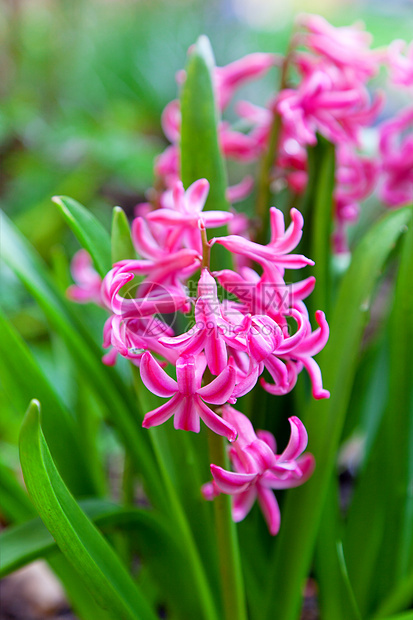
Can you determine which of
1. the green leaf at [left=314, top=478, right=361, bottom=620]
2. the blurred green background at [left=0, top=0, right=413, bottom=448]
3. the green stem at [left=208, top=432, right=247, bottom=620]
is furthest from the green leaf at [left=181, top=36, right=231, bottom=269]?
the blurred green background at [left=0, top=0, right=413, bottom=448]

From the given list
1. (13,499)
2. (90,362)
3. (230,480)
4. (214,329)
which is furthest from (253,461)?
(13,499)

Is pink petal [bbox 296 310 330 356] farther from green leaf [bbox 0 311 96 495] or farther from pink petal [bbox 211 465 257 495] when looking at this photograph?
green leaf [bbox 0 311 96 495]

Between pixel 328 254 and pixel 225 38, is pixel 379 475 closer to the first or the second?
pixel 328 254

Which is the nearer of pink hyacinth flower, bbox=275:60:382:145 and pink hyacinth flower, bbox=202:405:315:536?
pink hyacinth flower, bbox=202:405:315:536

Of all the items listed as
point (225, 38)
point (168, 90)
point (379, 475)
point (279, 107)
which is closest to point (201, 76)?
point (279, 107)

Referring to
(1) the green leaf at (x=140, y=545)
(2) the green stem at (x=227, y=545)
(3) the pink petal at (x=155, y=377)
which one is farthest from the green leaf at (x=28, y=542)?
(3) the pink petal at (x=155, y=377)
